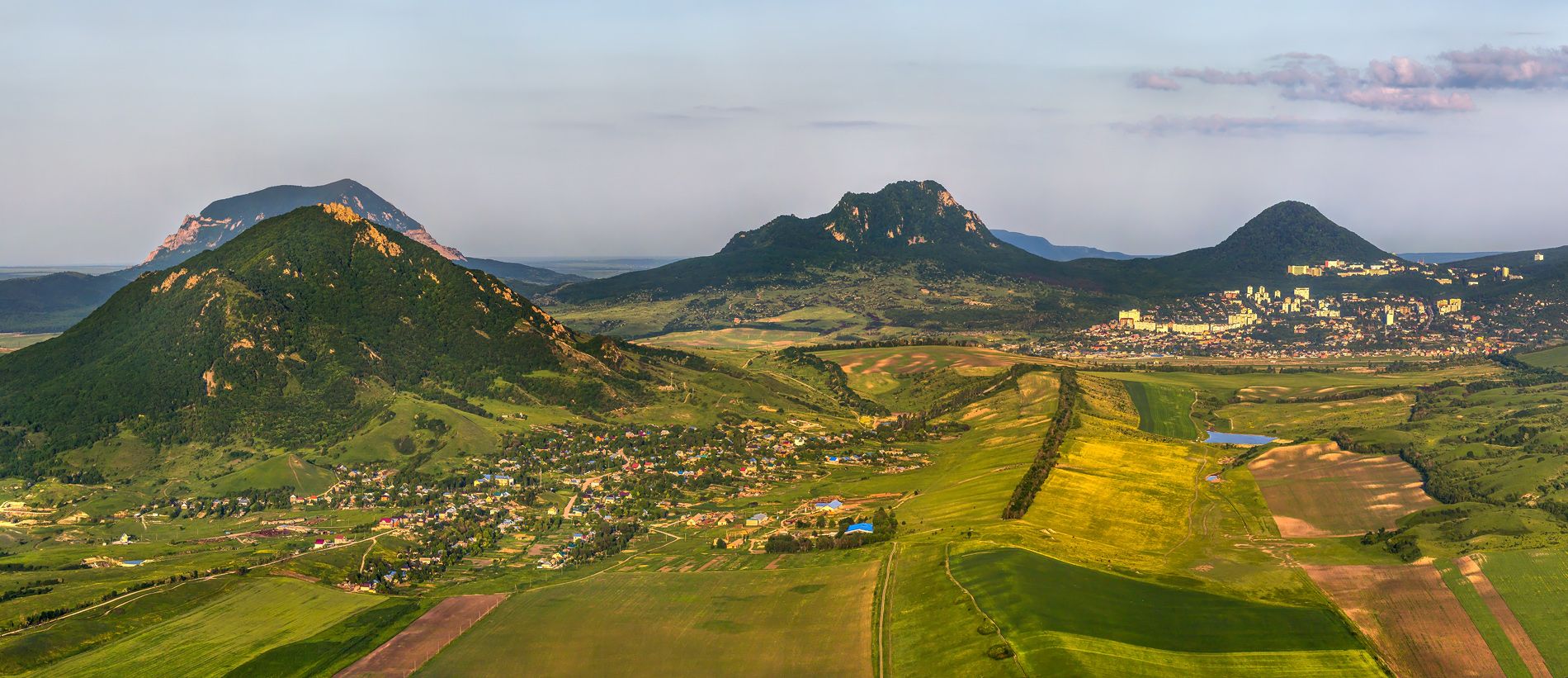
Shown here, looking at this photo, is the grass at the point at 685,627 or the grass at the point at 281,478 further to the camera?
the grass at the point at 281,478

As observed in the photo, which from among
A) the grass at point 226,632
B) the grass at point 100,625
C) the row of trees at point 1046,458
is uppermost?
the row of trees at point 1046,458

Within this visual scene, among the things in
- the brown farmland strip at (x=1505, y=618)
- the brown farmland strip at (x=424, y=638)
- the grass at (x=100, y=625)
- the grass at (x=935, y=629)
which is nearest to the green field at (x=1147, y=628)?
the grass at (x=935, y=629)

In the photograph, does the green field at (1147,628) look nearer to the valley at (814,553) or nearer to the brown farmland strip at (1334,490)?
the valley at (814,553)

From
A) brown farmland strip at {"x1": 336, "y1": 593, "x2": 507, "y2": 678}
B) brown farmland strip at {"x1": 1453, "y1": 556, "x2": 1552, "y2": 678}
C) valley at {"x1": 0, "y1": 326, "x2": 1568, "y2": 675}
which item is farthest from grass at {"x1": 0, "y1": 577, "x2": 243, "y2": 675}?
brown farmland strip at {"x1": 1453, "y1": 556, "x2": 1552, "y2": 678}

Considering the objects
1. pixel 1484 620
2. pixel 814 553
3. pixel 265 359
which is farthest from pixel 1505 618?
pixel 265 359

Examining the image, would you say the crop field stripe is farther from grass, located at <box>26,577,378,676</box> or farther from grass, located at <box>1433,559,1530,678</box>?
grass, located at <box>26,577,378,676</box>

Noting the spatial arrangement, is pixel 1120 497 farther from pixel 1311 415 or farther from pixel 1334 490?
pixel 1311 415

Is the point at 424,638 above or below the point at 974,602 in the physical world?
below
